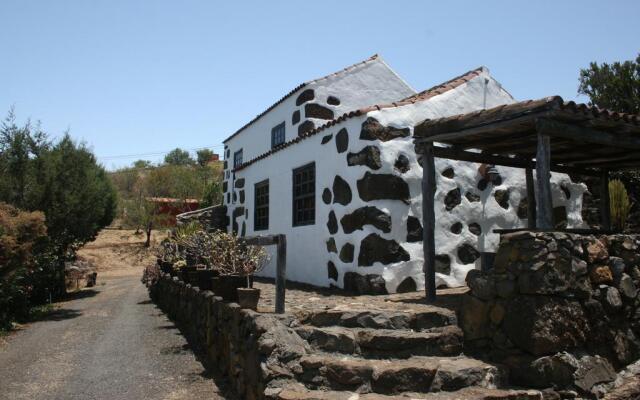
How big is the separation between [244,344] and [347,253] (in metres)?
3.10

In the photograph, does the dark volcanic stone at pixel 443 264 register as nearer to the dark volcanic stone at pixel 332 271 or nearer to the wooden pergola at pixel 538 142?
the wooden pergola at pixel 538 142

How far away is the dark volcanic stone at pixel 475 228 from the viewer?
28.2 ft

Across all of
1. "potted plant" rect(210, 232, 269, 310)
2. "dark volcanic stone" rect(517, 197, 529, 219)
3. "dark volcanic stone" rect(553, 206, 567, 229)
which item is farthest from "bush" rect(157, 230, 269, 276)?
"dark volcanic stone" rect(553, 206, 567, 229)

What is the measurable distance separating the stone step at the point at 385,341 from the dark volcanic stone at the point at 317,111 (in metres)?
8.30

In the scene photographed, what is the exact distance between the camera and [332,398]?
4.48 meters

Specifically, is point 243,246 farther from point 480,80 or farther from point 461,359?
point 480,80

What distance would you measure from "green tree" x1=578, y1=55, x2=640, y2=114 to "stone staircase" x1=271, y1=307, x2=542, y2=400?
18.0 meters

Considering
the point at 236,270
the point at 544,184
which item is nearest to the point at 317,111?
the point at 236,270

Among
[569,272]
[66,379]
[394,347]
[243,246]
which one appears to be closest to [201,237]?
[243,246]

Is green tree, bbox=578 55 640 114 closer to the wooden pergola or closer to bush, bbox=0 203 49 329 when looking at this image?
the wooden pergola

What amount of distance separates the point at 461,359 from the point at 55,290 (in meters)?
14.0

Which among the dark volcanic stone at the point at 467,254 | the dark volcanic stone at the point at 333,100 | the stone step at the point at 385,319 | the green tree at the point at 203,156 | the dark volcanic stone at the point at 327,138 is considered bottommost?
the stone step at the point at 385,319

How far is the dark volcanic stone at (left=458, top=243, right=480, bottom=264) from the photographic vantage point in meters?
8.39

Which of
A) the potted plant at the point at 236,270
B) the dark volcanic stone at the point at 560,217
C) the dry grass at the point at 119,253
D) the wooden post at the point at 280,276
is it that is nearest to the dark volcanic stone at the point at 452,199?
the dark volcanic stone at the point at 560,217
